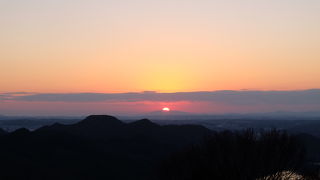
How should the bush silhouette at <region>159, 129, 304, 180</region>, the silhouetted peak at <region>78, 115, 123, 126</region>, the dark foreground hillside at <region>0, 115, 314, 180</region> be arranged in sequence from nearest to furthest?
the bush silhouette at <region>159, 129, 304, 180</region>
the dark foreground hillside at <region>0, 115, 314, 180</region>
the silhouetted peak at <region>78, 115, 123, 126</region>

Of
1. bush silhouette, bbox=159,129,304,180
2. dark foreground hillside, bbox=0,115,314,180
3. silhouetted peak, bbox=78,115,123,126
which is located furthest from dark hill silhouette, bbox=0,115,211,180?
bush silhouette, bbox=159,129,304,180

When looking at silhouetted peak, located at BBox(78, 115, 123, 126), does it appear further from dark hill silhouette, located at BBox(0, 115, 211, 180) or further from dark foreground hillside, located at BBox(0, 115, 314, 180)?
dark hill silhouette, located at BBox(0, 115, 211, 180)

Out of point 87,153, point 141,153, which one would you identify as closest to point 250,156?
point 87,153

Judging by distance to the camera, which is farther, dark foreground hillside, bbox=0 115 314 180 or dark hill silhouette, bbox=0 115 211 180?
dark hill silhouette, bbox=0 115 211 180

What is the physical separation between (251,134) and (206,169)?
224 inches

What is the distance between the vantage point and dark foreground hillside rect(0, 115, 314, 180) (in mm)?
36188

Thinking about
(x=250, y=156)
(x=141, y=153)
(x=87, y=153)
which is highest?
(x=250, y=156)

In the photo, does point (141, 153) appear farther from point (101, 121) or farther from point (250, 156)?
point (250, 156)

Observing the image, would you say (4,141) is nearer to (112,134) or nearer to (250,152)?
(112,134)

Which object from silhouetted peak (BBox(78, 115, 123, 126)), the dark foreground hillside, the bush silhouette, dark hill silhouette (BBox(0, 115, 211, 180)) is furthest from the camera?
silhouetted peak (BBox(78, 115, 123, 126))

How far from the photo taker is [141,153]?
108 m

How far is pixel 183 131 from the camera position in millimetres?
144625

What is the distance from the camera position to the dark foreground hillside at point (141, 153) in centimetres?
3619

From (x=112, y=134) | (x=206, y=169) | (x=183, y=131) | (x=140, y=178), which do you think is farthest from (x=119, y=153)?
(x=206, y=169)
